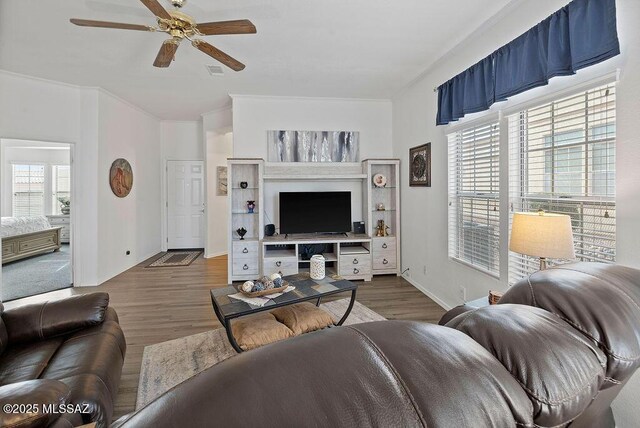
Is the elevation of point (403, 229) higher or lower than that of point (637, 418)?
higher

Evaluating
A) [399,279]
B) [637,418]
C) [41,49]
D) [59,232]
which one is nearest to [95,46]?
[41,49]

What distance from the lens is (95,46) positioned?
3123 mm

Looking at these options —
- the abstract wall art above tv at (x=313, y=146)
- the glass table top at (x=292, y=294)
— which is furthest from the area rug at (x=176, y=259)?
the glass table top at (x=292, y=294)

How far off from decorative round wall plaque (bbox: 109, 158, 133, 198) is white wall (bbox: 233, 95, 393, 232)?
2.01m

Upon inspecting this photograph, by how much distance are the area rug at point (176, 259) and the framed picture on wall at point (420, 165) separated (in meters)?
4.22

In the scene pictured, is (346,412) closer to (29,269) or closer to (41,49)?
(41,49)

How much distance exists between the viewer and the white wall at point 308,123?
4.70 metres

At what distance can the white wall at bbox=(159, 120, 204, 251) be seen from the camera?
6.49 m

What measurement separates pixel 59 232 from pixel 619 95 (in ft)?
30.2

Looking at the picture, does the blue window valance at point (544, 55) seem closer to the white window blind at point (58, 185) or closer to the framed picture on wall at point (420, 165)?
the framed picture on wall at point (420, 165)

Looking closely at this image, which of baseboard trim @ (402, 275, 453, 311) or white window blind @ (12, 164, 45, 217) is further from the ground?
white window blind @ (12, 164, 45, 217)

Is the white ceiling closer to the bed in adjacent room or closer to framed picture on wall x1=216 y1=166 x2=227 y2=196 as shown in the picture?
framed picture on wall x1=216 y1=166 x2=227 y2=196

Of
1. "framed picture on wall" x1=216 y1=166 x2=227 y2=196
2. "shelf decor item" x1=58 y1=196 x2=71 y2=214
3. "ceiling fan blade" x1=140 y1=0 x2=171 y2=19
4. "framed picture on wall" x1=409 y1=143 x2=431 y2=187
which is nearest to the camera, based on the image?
"ceiling fan blade" x1=140 y1=0 x2=171 y2=19

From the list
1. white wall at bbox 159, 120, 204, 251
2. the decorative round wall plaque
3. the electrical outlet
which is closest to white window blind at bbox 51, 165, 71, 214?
white wall at bbox 159, 120, 204, 251
